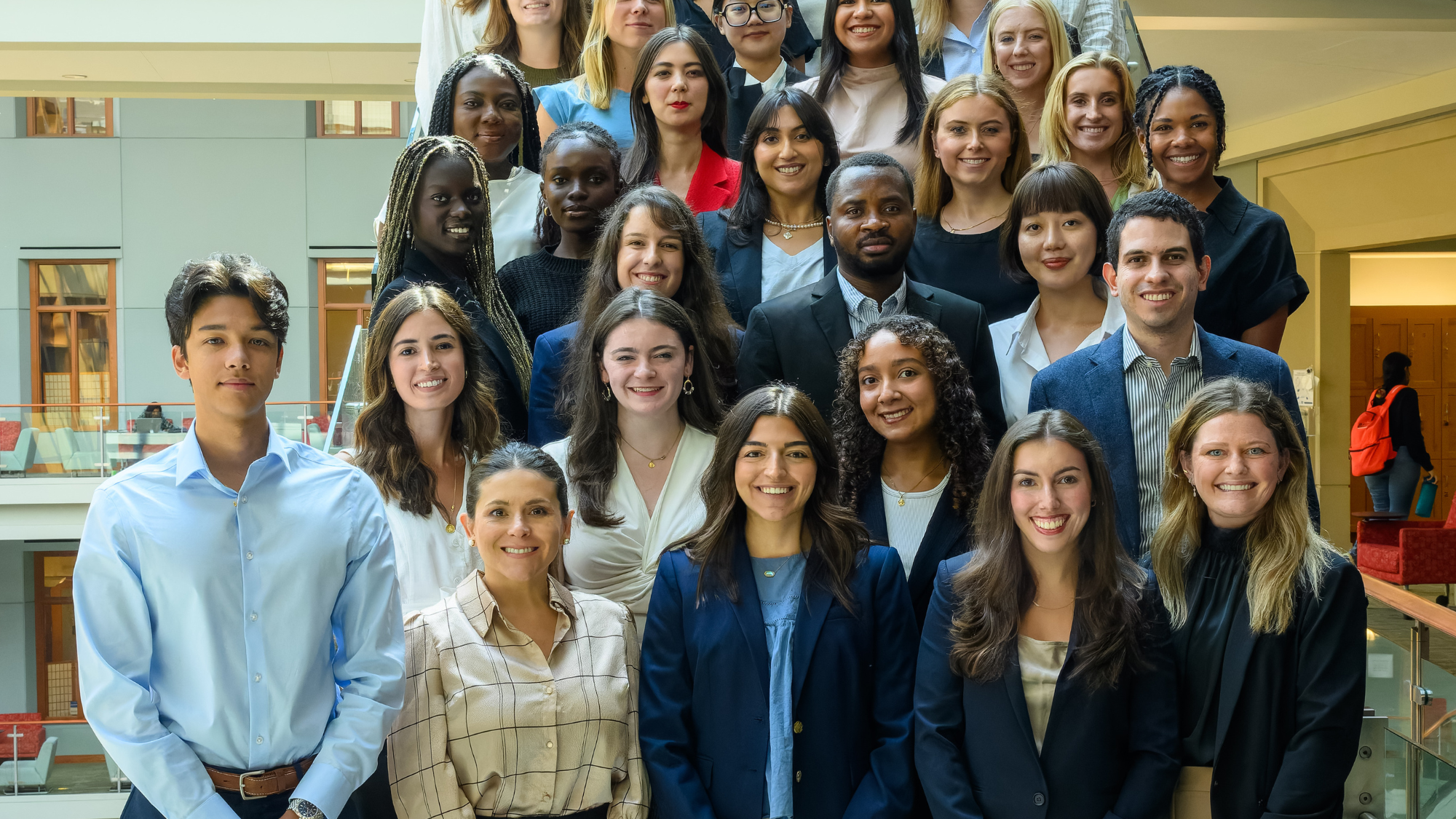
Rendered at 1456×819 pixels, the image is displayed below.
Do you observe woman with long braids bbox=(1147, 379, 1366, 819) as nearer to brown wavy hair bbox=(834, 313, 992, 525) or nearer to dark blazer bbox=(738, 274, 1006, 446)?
brown wavy hair bbox=(834, 313, 992, 525)

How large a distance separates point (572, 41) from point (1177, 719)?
3.66 metres

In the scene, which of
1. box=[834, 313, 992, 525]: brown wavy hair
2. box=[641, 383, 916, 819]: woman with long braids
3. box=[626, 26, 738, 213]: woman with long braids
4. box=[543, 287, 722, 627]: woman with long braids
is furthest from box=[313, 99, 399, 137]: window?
box=[641, 383, 916, 819]: woman with long braids

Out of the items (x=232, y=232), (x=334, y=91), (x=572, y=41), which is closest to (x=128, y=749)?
(x=572, y=41)

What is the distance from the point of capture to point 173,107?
1441 centimetres

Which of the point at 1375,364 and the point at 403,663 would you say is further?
the point at 1375,364

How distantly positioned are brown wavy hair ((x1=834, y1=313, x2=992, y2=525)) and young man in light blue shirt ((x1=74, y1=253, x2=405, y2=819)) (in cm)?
118

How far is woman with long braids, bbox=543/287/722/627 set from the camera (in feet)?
9.80

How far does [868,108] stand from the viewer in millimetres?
4316

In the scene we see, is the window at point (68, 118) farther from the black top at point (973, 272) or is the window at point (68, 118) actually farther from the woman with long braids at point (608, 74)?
the black top at point (973, 272)

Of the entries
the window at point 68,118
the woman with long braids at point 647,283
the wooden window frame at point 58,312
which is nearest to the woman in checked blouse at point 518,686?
the woman with long braids at point 647,283

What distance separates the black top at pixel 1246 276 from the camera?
11.7ft

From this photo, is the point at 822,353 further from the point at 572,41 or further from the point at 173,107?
the point at 173,107

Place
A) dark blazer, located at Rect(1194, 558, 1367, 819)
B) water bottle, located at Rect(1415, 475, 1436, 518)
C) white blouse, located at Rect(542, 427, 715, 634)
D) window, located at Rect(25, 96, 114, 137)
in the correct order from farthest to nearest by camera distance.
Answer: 1. window, located at Rect(25, 96, 114, 137)
2. water bottle, located at Rect(1415, 475, 1436, 518)
3. white blouse, located at Rect(542, 427, 715, 634)
4. dark blazer, located at Rect(1194, 558, 1367, 819)

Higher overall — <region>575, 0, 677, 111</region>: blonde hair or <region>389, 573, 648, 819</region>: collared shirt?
<region>575, 0, 677, 111</region>: blonde hair
